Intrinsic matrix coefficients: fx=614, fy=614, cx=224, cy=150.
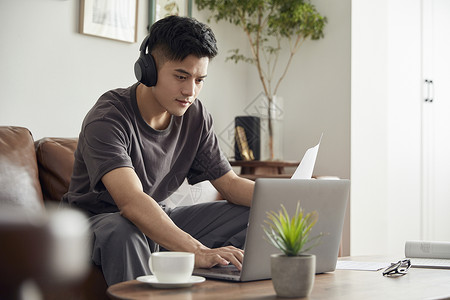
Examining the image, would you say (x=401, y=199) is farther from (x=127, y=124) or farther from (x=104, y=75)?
(x=127, y=124)

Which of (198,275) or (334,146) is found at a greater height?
(334,146)

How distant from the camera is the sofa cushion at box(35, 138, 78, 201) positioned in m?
2.17

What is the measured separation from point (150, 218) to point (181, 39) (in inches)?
22.6

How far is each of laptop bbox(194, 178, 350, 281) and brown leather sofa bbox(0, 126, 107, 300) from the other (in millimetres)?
407

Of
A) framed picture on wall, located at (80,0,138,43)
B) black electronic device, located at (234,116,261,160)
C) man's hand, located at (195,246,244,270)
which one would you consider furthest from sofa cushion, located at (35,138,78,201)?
black electronic device, located at (234,116,261,160)

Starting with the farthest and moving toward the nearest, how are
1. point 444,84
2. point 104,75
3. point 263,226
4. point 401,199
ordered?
point 444,84
point 401,199
point 104,75
point 263,226

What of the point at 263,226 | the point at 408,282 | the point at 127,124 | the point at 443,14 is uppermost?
the point at 443,14

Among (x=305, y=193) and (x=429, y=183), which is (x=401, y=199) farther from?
(x=305, y=193)

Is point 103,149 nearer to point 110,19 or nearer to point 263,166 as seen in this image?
point 110,19

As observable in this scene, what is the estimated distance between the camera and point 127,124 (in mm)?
1821

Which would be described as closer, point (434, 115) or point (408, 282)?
point (408, 282)

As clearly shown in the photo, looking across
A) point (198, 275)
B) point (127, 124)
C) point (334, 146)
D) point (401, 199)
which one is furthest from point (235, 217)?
point (401, 199)

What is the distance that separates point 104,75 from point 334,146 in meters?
1.28

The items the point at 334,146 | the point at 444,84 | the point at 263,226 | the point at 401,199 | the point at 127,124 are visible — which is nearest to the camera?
the point at 263,226
